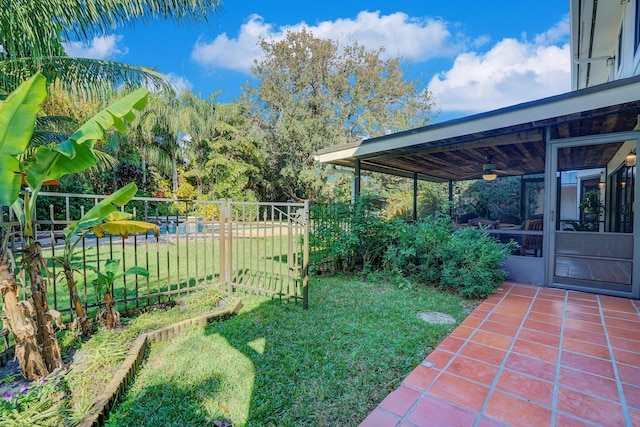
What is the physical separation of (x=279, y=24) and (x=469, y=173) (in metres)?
16.2

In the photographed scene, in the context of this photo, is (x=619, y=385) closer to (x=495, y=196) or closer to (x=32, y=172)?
(x=32, y=172)

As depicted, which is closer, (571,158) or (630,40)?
(630,40)

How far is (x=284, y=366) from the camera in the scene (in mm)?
2625

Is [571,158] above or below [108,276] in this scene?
above

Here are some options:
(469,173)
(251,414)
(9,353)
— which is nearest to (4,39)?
(9,353)

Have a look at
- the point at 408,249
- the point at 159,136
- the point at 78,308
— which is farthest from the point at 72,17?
the point at 159,136

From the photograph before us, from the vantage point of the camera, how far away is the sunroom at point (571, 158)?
4383 millimetres

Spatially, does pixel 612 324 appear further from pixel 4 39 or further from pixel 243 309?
pixel 4 39

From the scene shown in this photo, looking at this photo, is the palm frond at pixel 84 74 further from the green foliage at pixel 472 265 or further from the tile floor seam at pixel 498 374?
the tile floor seam at pixel 498 374

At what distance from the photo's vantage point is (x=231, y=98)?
71.0 feet

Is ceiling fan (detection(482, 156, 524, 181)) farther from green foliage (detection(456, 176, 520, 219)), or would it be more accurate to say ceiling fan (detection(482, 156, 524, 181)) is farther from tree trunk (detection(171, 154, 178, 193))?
tree trunk (detection(171, 154, 178, 193))

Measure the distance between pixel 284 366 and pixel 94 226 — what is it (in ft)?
7.66

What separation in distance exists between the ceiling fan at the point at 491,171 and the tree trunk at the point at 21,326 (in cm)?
876

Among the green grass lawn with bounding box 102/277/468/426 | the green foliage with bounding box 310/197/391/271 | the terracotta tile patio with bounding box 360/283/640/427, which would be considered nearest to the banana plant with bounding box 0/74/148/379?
the green grass lawn with bounding box 102/277/468/426
